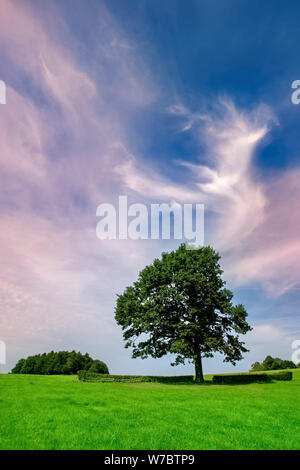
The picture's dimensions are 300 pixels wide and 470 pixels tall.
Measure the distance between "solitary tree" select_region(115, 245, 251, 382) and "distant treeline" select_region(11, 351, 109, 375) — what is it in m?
38.8

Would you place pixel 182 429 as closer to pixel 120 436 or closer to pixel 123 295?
pixel 120 436

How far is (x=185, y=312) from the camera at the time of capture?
149ft

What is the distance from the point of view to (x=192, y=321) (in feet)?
146

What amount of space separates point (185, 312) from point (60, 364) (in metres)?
51.5

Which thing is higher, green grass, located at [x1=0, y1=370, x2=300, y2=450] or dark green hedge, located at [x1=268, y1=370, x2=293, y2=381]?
green grass, located at [x1=0, y1=370, x2=300, y2=450]

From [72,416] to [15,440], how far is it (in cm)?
443

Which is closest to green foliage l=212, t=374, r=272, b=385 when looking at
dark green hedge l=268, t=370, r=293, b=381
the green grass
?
dark green hedge l=268, t=370, r=293, b=381

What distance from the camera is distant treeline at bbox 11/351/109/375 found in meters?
79.1

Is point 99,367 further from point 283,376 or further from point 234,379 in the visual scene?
point 283,376

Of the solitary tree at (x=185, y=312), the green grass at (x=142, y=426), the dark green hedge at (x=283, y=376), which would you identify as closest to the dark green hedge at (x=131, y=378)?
the solitary tree at (x=185, y=312)

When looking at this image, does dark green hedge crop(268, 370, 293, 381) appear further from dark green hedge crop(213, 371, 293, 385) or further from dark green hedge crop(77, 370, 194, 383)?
dark green hedge crop(77, 370, 194, 383)

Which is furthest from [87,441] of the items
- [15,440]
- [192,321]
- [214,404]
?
[192,321]

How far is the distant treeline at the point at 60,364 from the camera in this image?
3115 inches
